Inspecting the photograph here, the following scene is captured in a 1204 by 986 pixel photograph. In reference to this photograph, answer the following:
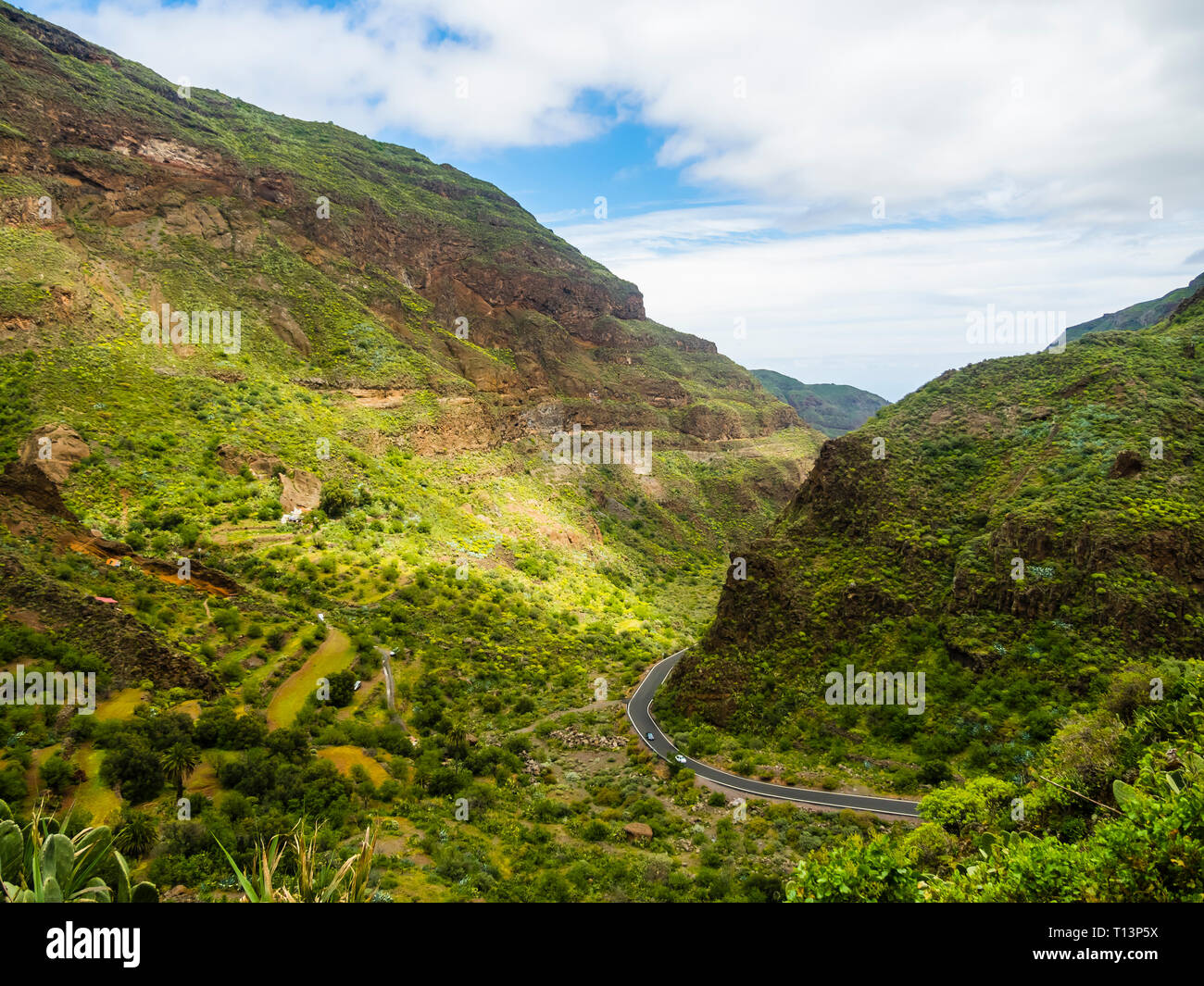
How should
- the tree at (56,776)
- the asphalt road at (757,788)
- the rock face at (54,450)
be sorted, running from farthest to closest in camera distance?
the rock face at (54,450), the asphalt road at (757,788), the tree at (56,776)

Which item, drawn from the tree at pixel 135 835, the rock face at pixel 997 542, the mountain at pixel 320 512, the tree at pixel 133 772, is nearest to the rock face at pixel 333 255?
the mountain at pixel 320 512

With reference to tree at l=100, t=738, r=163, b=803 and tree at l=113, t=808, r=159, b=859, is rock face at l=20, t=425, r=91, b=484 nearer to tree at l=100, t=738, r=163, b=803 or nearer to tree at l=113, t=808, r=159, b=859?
tree at l=100, t=738, r=163, b=803

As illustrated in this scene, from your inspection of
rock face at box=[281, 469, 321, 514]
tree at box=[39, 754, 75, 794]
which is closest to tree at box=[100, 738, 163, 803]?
tree at box=[39, 754, 75, 794]

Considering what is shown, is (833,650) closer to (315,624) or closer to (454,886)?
(454,886)

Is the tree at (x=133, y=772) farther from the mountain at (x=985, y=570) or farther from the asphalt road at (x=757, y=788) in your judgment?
the mountain at (x=985, y=570)
